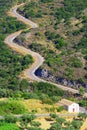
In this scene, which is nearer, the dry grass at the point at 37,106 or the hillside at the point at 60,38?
the dry grass at the point at 37,106

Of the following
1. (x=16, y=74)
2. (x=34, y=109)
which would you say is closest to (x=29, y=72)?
(x=16, y=74)

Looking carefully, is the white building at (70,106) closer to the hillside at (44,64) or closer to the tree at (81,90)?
the hillside at (44,64)

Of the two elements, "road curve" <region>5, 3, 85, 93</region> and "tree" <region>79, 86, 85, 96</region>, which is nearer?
"tree" <region>79, 86, 85, 96</region>

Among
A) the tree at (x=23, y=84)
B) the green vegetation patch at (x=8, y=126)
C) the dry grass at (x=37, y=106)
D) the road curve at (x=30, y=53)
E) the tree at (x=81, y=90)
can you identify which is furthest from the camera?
the road curve at (x=30, y=53)

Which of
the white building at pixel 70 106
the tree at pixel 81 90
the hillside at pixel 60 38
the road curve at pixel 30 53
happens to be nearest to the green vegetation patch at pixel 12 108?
the white building at pixel 70 106

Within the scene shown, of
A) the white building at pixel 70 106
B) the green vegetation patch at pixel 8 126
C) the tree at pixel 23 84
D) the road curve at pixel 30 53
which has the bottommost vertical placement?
the green vegetation patch at pixel 8 126

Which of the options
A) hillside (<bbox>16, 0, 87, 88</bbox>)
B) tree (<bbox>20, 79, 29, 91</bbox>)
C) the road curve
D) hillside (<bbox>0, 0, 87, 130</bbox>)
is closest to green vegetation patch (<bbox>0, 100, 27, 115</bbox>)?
hillside (<bbox>0, 0, 87, 130</bbox>)

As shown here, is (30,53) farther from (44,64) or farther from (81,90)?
(81,90)

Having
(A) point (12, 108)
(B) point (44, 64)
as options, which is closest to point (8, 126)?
(A) point (12, 108)

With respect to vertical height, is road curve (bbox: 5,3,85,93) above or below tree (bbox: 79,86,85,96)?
above

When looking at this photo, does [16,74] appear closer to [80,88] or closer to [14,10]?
[80,88]

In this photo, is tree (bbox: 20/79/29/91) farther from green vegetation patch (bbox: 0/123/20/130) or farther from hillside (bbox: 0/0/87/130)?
green vegetation patch (bbox: 0/123/20/130)
